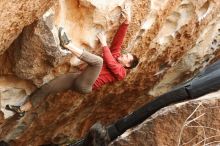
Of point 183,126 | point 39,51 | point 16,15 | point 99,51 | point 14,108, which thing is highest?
point 16,15

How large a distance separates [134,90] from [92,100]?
2.46ft

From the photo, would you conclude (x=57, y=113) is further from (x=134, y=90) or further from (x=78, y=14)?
(x=78, y=14)

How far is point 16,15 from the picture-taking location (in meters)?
4.34

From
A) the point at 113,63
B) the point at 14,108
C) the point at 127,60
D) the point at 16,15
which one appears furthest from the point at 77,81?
the point at 16,15

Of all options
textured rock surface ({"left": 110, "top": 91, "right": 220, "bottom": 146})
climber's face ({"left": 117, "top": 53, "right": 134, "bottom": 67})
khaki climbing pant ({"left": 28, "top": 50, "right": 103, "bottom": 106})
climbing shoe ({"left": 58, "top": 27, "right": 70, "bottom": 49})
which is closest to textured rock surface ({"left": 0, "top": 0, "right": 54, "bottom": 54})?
climbing shoe ({"left": 58, "top": 27, "right": 70, "bottom": 49})

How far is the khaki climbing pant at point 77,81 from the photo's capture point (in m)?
5.05

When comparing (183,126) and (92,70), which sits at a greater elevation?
(92,70)

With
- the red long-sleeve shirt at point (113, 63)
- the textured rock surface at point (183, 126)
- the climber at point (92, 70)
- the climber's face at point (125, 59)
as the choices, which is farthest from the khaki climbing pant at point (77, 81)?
the textured rock surface at point (183, 126)

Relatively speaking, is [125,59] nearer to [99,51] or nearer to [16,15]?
[99,51]

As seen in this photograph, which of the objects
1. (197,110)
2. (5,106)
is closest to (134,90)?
(5,106)

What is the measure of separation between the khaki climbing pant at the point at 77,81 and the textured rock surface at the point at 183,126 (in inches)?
27.0

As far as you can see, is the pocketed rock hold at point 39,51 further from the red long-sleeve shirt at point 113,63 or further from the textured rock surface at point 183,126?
the textured rock surface at point 183,126

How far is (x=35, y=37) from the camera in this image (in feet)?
16.4

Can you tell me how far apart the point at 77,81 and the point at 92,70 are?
0.27 meters
